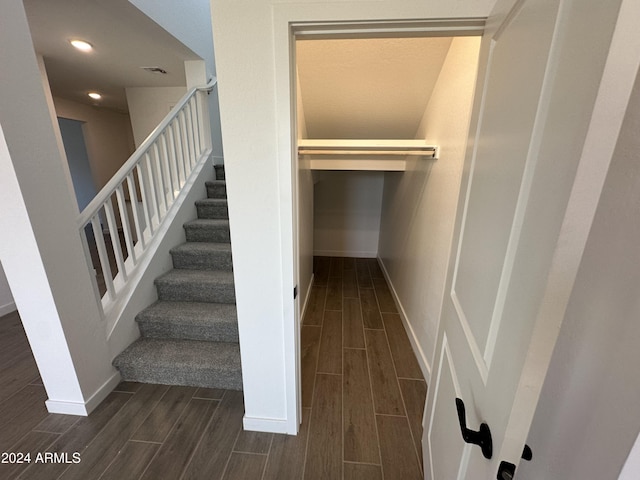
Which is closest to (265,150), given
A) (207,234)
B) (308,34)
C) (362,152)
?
(308,34)

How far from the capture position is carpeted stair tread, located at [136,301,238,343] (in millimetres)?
1880

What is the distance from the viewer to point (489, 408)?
1.85ft

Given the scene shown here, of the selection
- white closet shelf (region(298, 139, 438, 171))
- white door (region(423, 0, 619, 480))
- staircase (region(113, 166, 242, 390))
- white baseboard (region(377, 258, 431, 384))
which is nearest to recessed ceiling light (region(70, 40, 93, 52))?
staircase (region(113, 166, 242, 390))

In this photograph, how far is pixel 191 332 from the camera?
1915 millimetres

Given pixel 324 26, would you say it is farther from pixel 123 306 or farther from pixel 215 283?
pixel 123 306

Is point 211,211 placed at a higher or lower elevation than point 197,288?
higher

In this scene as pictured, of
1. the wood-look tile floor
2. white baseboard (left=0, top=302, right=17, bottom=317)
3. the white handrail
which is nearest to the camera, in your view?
the wood-look tile floor

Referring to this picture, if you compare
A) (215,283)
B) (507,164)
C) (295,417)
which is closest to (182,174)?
(215,283)

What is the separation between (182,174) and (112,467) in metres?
2.28

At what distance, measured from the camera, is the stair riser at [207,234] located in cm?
249

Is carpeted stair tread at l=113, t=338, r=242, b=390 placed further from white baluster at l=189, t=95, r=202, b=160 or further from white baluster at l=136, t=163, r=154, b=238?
white baluster at l=189, t=95, r=202, b=160

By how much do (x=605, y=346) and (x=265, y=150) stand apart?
108 cm

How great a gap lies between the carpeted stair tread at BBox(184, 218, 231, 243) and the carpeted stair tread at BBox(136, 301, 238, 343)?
2.50 feet

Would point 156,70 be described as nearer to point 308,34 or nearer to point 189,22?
point 189,22
